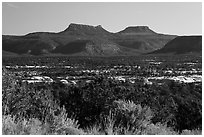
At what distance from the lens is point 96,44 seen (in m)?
191

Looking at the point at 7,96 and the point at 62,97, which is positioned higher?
the point at 7,96

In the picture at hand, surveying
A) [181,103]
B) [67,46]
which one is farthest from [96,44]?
[181,103]

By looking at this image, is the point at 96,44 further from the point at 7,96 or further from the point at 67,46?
the point at 7,96

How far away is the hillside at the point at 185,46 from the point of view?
522ft

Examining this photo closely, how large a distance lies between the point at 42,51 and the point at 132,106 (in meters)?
→ 182

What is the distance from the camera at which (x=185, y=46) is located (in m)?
169

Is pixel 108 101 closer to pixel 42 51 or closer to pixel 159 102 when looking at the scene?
pixel 159 102

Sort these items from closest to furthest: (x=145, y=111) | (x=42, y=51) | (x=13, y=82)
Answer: (x=145, y=111) < (x=13, y=82) < (x=42, y=51)

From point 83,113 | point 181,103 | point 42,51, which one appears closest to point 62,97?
point 83,113

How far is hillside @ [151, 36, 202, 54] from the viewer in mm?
159212

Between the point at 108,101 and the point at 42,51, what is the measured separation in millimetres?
176424

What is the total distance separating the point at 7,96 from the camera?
7957mm

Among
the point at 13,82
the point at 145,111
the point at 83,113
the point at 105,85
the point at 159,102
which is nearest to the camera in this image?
the point at 145,111

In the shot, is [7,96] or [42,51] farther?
[42,51]
